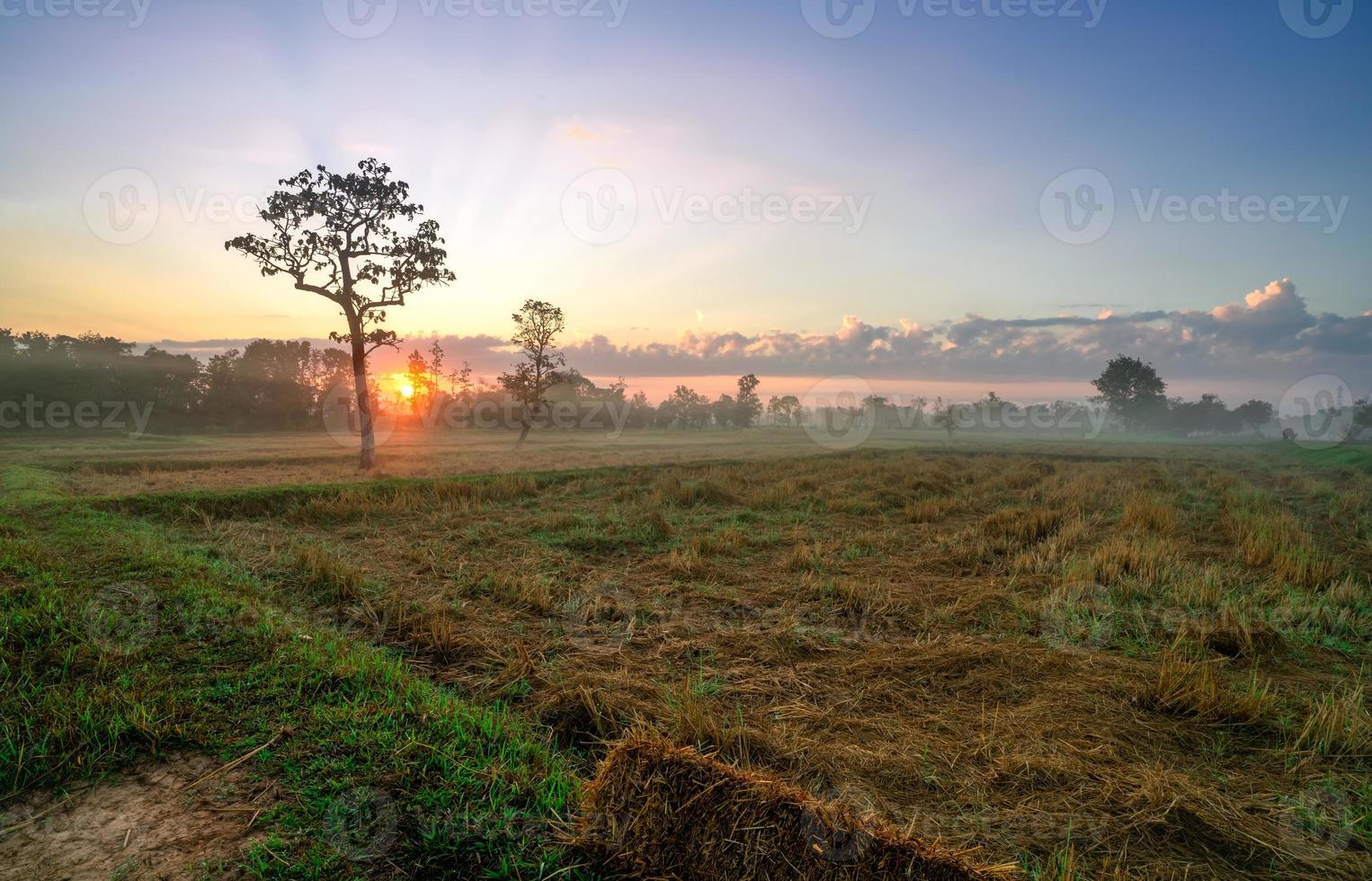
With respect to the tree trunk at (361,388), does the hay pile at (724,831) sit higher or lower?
lower

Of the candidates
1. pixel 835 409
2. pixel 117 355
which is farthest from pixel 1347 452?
pixel 117 355

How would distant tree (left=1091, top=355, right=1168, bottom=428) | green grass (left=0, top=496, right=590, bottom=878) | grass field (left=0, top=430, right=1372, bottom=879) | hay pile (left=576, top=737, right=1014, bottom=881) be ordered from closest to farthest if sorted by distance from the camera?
hay pile (left=576, top=737, right=1014, bottom=881)
green grass (left=0, top=496, right=590, bottom=878)
grass field (left=0, top=430, right=1372, bottom=879)
distant tree (left=1091, top=355, right=1168, bottom=428)

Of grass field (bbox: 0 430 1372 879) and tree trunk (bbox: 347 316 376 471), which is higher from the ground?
tree trunk (bbox: 347 316 376 471)

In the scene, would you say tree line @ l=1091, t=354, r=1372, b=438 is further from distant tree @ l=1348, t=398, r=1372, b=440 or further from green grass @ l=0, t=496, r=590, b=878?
green grass @ l=0, t=496, r=590, b=878

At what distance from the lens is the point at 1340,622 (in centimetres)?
682

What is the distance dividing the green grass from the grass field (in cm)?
2

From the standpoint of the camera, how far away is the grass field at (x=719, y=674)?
3293mm

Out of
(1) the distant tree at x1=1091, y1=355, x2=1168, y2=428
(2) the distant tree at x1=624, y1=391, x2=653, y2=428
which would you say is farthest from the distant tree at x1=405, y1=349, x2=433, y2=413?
(1) the distant tree at x1=1091, y1=355, x2=1168, y2=428

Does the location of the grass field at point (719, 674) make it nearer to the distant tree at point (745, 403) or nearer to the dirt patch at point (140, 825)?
the dirt patch at point (140, 825)

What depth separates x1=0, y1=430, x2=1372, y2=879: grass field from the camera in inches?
130

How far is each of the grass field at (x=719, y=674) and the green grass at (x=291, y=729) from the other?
2cm

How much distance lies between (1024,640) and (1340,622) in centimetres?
389

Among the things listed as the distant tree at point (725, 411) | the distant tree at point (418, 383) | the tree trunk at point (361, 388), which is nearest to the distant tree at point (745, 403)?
the distant tree at point (725, 411)

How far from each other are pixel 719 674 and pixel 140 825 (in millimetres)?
4001
